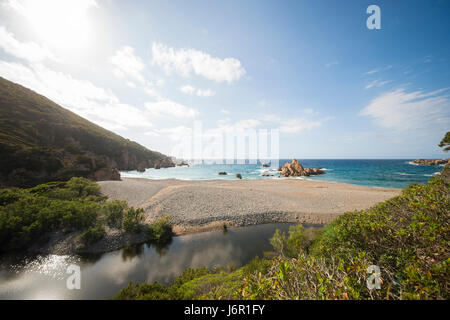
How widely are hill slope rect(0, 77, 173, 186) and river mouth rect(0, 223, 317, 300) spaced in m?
22.7

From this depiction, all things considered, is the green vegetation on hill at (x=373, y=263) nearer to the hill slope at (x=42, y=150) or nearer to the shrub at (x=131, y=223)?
the shrub at (x=131, y=223)

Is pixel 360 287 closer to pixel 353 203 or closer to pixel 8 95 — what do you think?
pixel 353 203

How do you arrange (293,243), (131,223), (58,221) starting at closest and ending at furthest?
1. (293,243)
2. (58,221)
3. (131,223)

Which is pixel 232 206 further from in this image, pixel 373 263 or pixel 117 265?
pixel 373 263

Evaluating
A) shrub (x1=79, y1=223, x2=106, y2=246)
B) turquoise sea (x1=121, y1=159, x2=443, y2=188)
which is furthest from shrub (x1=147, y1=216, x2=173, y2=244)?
turquoise sea (x1=121, y1=159, x2=443, y2=188)

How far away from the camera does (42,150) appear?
89.1 ft

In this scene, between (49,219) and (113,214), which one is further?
(113,214)

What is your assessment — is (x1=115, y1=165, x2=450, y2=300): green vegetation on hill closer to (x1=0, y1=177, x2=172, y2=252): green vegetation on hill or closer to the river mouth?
the river mouth

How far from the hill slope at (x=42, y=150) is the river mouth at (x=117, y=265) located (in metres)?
→ 22.7

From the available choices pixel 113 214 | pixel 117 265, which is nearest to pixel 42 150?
pixel 113 214

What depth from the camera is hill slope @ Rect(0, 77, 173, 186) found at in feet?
74.8

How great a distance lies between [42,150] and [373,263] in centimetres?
4562

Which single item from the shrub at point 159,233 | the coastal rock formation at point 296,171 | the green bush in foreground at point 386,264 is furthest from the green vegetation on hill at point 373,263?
the coastal rock formation at point 296,171
